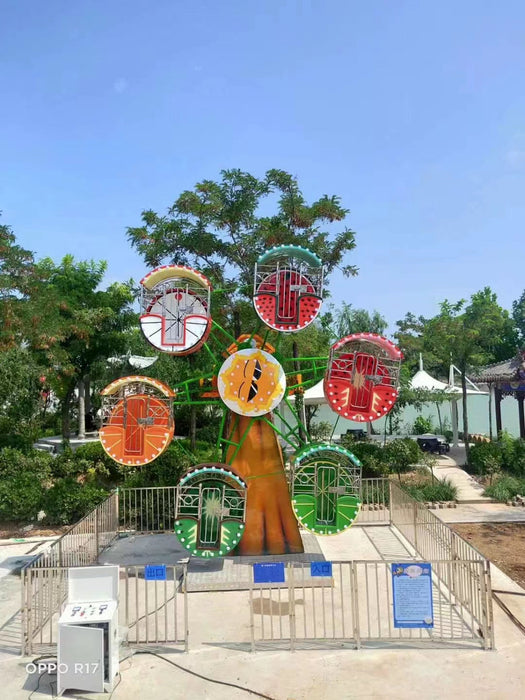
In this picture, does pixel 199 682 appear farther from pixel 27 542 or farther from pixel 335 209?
pixel 335 209

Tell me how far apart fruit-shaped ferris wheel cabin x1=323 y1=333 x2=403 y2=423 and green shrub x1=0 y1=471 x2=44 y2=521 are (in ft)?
30.3

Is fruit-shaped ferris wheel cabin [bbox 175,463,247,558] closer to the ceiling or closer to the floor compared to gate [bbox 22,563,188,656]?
closer to the ceiling

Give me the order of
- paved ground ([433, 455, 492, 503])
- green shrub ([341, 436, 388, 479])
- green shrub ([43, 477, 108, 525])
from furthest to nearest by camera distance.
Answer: green shrub ([341, 436, 388, 479])
paved ground ([433, 455, 492, 503])
green shrub ([43, 477, 108, 525])

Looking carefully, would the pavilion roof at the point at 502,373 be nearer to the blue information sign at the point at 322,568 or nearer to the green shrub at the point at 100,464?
the green shrub at the point at 100,464

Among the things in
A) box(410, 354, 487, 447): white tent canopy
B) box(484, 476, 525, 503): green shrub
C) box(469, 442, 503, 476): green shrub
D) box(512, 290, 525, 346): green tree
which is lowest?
box(484, 476, 525, 503): green shrub

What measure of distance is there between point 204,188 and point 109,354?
14426 millimetres

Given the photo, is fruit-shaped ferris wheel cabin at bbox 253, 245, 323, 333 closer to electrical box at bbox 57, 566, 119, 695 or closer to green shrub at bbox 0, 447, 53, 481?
electrical box at bbox 57, 566, 119, 695

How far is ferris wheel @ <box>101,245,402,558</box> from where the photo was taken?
32.5ft

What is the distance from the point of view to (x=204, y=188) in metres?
17.7

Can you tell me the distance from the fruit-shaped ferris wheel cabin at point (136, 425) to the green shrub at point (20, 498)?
19.2ft

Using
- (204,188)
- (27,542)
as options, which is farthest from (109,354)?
(27,542)

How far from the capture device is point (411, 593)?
24.3 feet

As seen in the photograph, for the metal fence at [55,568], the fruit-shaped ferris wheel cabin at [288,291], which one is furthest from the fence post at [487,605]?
the metal fence at [55,568]

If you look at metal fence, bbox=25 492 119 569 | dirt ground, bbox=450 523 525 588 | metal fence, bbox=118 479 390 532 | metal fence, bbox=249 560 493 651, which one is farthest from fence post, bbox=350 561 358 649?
metal fence, bbox=118 479 390 532
